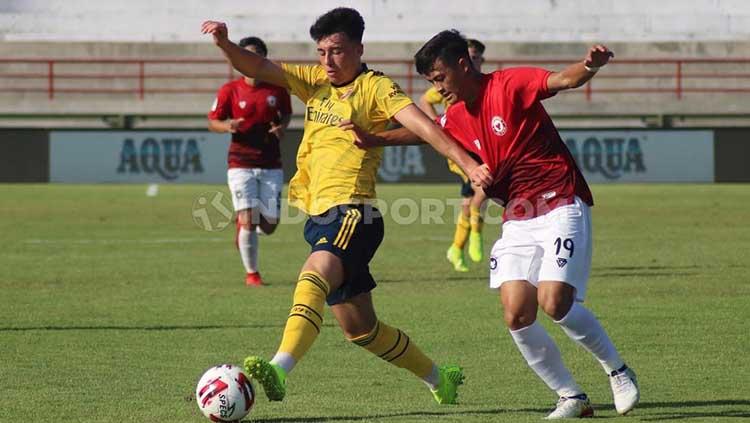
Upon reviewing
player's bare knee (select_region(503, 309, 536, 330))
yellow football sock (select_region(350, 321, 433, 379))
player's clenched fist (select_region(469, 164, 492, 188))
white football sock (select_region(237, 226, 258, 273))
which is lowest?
white football sock (select_region(237, 226, 258, 273))

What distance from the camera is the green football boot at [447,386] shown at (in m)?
A: 7.24

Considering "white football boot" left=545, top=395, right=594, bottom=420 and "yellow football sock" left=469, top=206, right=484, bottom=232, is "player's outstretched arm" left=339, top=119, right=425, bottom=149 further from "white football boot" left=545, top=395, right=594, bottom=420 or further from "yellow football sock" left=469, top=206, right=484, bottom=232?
"yellow football sock" left=469, top=206, right=484, bottom=232

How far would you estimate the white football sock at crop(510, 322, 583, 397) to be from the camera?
6773 mm

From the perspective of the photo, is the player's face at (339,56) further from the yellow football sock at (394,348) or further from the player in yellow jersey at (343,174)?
the yellow football sock at (394,348)

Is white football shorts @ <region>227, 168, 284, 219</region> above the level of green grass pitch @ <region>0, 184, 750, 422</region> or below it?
above

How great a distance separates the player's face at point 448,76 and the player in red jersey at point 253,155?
653 cm

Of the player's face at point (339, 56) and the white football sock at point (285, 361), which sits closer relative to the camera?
the white football sock at point (285, 361)

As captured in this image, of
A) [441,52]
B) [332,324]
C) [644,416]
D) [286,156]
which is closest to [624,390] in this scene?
[644,416]

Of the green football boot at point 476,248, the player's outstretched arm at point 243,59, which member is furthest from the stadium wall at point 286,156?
the player's outstretched arm at point 243,59

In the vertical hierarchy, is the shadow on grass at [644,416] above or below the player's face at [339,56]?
below

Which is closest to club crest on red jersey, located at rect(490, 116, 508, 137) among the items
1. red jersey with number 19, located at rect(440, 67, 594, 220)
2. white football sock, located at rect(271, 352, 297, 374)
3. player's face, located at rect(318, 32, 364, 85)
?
red jersey with number 19, located at rect(440, 67, 594, 220)

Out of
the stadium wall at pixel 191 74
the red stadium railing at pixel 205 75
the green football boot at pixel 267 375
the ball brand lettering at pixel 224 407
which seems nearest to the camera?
the green football boot at pixel 267 375

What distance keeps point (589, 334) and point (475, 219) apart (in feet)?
26.2

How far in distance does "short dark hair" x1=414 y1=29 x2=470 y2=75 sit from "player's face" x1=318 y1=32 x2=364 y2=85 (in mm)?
447
